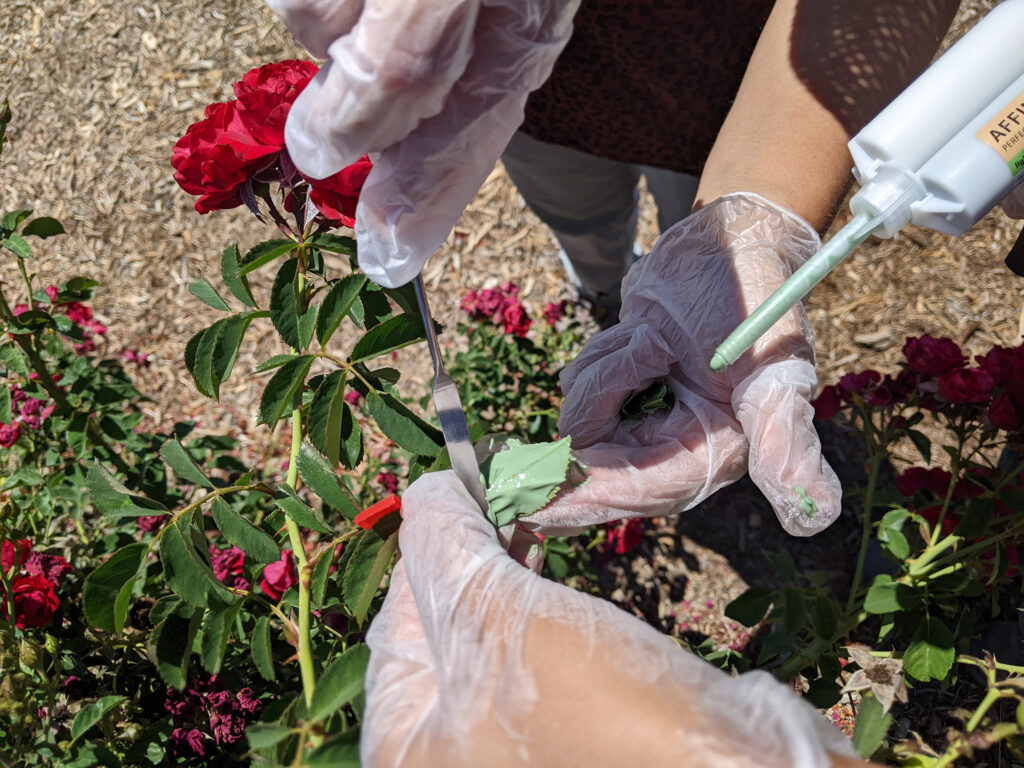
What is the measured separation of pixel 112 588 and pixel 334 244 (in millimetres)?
594

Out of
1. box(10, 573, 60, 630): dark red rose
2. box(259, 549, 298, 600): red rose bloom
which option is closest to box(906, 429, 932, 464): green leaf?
box(259, 549, 298, 600): red rose bloom

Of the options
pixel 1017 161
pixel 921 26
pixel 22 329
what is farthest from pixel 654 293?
pixel 22 329

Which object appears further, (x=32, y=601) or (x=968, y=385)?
(x=968, y=385)

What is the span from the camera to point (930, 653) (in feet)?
4.36

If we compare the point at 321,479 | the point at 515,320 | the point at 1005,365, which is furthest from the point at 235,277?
the point at 1005,365

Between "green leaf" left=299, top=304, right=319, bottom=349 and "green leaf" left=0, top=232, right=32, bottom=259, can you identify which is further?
"green leaf" left=0, top=232, right=32, bottom=259

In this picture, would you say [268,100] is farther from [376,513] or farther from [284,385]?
[376,513]

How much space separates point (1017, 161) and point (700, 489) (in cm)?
69

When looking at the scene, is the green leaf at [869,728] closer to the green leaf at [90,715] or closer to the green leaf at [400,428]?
the green leaf at [400,428]

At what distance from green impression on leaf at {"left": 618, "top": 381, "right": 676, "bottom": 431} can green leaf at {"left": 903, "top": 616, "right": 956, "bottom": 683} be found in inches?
25.0

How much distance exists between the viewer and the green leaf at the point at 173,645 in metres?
1.06

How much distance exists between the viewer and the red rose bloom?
54.6 inches

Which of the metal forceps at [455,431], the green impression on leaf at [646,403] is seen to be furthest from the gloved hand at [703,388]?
the metal forceps at [455,431]

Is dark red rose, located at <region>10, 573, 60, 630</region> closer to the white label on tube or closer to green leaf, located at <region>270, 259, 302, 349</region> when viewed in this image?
green leaf, located at <region>270, 259, 302, 349</region>
